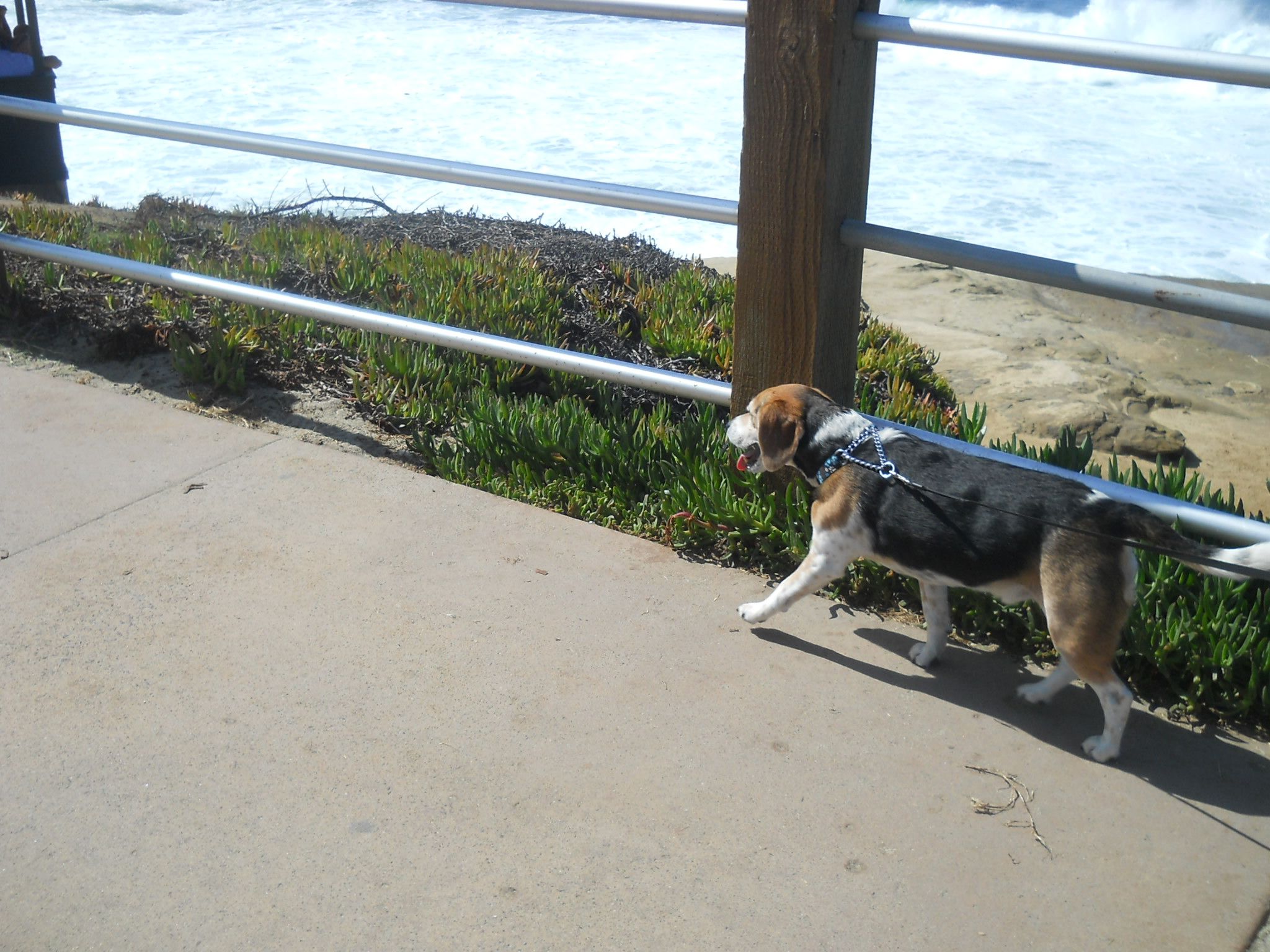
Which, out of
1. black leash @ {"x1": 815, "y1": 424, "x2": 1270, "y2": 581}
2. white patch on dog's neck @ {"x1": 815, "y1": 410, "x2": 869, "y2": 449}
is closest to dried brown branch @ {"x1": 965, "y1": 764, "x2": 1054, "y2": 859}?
black leash @ {"x1": 815, "y1": 424, "x2": 1270, "y2": 581}

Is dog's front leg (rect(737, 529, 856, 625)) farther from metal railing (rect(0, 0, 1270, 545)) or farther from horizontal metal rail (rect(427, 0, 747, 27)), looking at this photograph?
horizontal metal rail (rect(427, 0, 747, 27))

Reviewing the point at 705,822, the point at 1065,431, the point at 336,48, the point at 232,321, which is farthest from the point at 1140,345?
the point at 336,48

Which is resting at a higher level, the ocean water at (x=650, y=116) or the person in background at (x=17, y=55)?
the person in background at (x=17, y=55)

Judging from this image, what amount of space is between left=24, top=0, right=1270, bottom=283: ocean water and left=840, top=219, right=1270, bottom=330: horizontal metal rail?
8903 mm

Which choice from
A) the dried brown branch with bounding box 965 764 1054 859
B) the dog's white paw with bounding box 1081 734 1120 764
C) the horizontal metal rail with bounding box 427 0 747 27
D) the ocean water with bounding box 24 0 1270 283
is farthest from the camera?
the ocean water with bounding box 24 0 1270 283

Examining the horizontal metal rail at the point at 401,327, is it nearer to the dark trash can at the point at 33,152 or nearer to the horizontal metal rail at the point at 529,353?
the horizontal metal rail at the point at 529,353

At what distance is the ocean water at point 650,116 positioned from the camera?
16.4 metres

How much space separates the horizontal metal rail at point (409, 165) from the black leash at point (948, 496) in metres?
0.86

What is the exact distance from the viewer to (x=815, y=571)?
3.36 meters

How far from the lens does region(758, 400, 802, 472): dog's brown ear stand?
3385 mm

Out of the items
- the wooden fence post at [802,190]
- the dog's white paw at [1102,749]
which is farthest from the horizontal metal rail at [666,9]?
the dog's white paw at [1102,749]

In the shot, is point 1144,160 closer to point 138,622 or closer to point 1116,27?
point 1116,27

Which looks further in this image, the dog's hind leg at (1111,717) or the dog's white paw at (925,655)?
the dog's white paw at (925,655)

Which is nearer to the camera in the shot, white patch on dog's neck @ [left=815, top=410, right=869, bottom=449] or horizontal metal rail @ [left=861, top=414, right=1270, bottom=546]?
horizontal metal rail @ [left=861, top=414, right=1270, bottom=546]
